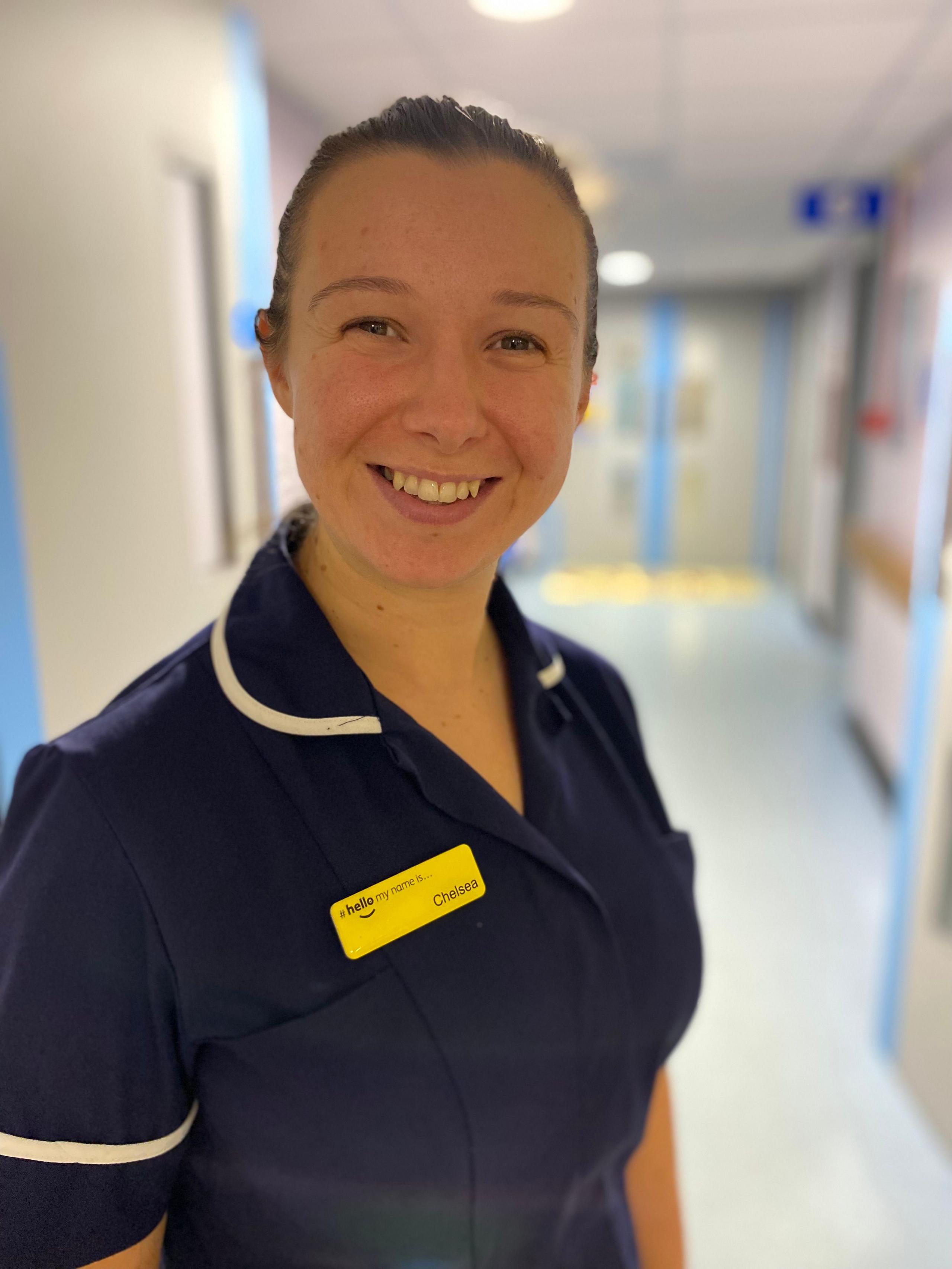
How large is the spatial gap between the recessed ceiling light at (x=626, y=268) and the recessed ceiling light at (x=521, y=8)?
4.82 metres

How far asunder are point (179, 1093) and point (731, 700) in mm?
5812

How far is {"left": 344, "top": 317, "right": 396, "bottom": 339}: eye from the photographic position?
2.53ft

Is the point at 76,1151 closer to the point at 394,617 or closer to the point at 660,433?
the point at 394,617

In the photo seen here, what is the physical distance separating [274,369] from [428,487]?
0.68ft

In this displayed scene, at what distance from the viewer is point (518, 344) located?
0.81m

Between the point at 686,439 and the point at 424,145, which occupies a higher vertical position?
the point at 424,145

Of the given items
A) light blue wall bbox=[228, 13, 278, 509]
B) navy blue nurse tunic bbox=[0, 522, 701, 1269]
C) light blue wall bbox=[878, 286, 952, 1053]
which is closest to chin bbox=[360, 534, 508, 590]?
navy blue nurse tunic bbox=[0, 522, 701, 1269]

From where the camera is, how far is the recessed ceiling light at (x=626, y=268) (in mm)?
8070

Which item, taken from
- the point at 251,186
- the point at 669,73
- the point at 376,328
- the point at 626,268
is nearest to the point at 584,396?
the point at 376,328

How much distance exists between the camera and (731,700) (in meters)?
6.25

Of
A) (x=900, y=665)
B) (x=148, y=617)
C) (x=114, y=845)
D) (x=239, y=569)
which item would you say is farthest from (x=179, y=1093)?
(x=900, y=665)

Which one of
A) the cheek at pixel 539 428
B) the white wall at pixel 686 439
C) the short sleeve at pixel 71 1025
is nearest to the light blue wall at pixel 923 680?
the cheek at pixel 539 428

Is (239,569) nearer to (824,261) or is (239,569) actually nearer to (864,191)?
(864,191)

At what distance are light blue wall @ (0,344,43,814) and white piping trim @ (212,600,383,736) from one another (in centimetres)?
72
